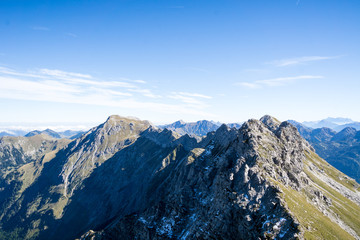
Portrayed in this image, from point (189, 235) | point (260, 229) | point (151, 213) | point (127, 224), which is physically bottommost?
point (127, 224)

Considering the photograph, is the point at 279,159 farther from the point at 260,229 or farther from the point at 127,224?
the point at 127,224

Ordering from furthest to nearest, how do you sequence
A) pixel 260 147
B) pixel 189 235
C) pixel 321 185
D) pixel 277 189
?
pixel 321 185 → pixel 260 147 → pixel 189 235 → pixel 277 189

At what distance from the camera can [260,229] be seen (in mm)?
76250

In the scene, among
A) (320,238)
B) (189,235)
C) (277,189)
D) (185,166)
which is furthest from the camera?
(185,166)

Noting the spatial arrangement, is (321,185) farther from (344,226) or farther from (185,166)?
(185,166)

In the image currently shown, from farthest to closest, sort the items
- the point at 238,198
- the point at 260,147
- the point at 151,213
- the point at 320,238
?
the point at 151,213
the point at 260,147
the point at 238,198
the point at 320,238

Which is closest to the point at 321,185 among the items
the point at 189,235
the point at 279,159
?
the point at 279,159

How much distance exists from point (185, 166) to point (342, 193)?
434 feet

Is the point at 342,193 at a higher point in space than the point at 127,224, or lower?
higher

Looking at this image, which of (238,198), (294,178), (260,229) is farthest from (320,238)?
(294,178)

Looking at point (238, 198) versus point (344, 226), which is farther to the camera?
point (344, 226)

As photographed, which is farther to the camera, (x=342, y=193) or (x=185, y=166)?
(x=185, y=166)

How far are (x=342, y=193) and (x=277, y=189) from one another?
11917 cm

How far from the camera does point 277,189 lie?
85.2 m
